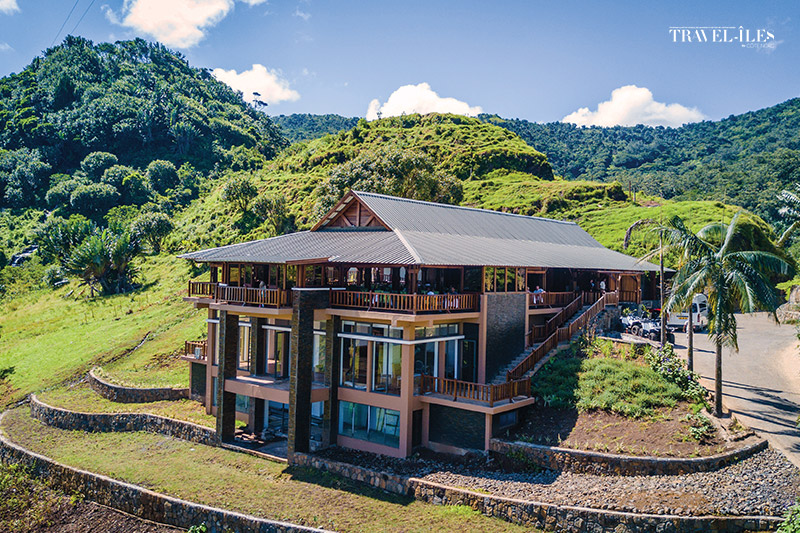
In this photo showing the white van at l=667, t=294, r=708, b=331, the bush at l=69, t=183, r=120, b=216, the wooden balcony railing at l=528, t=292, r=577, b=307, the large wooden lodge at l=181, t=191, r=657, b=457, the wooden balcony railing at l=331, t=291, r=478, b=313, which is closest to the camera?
the wooden balcony railing at l=331, t=291, r=478, b=313

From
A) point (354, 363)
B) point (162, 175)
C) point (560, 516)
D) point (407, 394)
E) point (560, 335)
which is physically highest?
point (162, 175)

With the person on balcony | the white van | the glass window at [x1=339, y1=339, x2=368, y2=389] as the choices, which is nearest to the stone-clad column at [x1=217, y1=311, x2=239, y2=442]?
the glass window at [x1=339, y1=339, x2=368, y2=389]

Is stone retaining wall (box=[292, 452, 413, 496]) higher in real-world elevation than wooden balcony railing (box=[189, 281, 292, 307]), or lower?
lower

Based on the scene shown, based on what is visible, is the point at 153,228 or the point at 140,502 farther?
the point at 153,228

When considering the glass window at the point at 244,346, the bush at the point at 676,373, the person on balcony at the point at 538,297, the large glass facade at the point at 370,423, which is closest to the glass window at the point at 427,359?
the large glass facade at the point at 370,423

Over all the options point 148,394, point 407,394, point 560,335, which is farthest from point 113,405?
point 560,335

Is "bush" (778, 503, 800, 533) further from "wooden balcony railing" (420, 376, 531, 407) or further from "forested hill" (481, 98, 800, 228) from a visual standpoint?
"forested hill" (481, 98, 800, 228)

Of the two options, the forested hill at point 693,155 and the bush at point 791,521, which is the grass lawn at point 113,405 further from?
the forested hill at point 693,155

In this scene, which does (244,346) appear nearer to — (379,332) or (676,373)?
(379,332)
